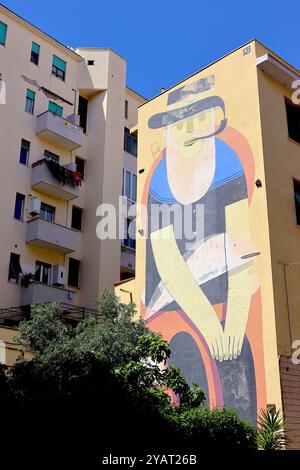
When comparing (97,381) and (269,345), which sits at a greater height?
(269,345)

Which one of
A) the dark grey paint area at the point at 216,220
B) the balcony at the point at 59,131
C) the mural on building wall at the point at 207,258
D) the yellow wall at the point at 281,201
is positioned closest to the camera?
the yellow wall at the point at 281,201

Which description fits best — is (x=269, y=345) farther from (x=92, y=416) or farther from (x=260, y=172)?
(x=92, y=416)

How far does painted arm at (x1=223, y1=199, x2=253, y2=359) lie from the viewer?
15.2 metres

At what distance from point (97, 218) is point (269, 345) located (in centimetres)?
1426

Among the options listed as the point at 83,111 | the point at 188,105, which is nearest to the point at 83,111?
the point at 83,111

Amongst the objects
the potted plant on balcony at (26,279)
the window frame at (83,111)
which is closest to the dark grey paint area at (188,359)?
the potted plant on balcony at (26,279)

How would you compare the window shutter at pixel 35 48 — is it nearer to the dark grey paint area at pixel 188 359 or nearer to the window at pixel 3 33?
the window at pixel 3 33

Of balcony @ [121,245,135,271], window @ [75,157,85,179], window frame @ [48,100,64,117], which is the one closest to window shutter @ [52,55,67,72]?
window frame @ [48,100,64,117]

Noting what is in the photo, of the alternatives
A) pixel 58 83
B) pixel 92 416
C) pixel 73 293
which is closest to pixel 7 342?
pixel 73 293

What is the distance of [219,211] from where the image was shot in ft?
55.8

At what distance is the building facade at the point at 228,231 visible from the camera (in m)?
14.8

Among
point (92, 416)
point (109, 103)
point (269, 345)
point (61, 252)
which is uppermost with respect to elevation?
point (109, 103)

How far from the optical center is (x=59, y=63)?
2811 cm

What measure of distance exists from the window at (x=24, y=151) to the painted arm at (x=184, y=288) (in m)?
9.32
